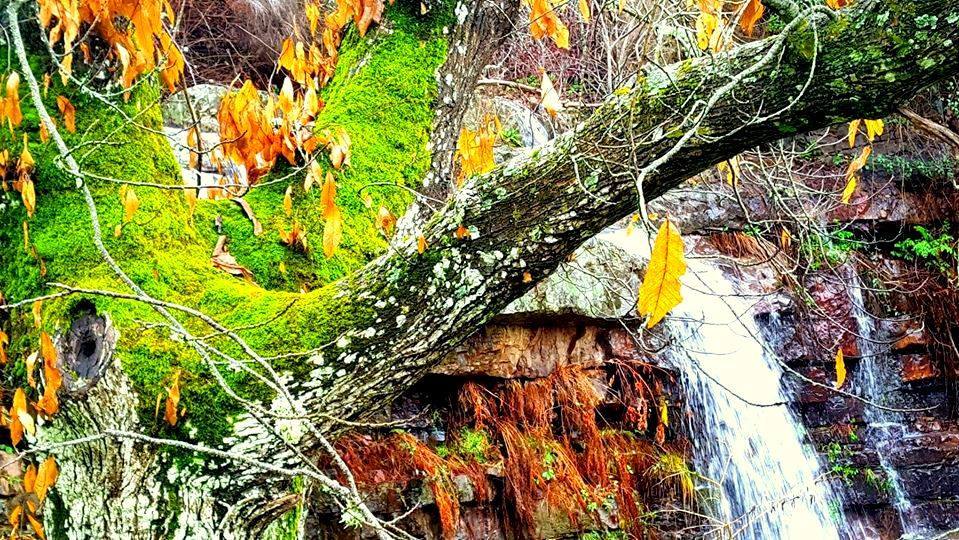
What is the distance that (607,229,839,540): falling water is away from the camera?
17.4 ft

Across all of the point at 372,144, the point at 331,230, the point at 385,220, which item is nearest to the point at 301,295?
the point at 331,230

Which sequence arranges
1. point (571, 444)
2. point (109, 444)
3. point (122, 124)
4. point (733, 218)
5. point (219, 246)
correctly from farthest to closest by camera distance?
1. point (733, 218)
2. point (571, 444)
3. point (219, 246)
4. point (122, 124)
5. point (109, 444)

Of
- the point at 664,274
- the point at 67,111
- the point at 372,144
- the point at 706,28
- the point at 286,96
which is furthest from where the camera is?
the point at 706,28

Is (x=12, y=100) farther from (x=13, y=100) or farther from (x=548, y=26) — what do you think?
(x=548, y=26)

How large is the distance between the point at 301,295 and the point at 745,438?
13.8 feet

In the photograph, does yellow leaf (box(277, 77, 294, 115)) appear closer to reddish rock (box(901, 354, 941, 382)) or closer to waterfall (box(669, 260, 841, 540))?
waterfall (box(669, 260, 841, 540))

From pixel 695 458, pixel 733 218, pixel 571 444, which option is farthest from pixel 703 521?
pixel 733 218

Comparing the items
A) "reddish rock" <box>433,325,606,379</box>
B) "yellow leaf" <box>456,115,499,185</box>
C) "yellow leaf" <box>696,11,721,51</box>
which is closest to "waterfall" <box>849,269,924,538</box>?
"reddish rock" <box>433,325,606,379</box>

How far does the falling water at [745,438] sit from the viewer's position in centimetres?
531

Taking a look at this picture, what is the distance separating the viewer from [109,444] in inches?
81.9

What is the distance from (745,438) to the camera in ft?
17.9

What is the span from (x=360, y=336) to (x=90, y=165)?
1067 mm

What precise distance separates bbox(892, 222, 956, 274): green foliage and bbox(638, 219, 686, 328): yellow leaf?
22.0 feet

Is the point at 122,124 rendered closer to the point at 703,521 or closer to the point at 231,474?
the point at 231,474
